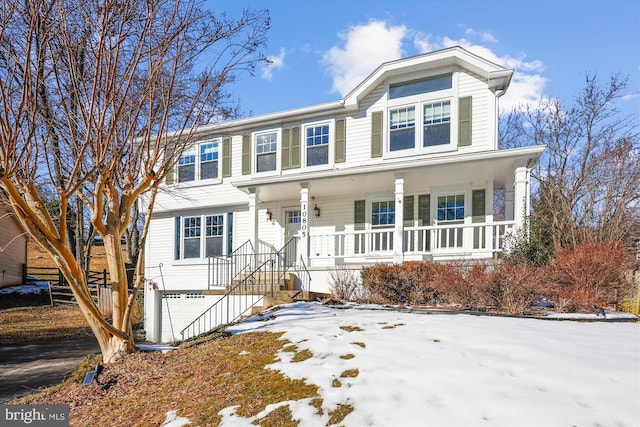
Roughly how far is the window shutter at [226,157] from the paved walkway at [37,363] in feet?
21.5

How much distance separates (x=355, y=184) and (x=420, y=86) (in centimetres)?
340

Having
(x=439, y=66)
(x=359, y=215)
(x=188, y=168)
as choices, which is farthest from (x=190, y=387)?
(x=188, y=168)

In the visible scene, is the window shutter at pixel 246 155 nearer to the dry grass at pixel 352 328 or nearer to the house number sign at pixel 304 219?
the house number sign at pixel 304 219

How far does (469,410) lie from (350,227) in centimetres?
960

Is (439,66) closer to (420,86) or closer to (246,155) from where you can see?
(420,86)

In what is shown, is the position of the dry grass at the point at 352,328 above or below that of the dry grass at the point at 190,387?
above

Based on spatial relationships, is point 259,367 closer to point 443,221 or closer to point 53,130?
point 53,130

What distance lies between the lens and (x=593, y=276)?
7.14 meters

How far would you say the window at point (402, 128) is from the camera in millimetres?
11758

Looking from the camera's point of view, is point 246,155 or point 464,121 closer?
point 464,121

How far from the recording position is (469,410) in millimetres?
3090

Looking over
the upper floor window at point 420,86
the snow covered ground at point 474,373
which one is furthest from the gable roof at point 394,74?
the snow covered ground at point 474,373

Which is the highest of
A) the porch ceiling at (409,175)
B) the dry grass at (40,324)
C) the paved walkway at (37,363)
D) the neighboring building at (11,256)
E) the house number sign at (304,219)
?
the porch ceiling at (409,175)

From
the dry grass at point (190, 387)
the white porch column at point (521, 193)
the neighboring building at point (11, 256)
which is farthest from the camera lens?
the neighboring building at point (11, 256)
